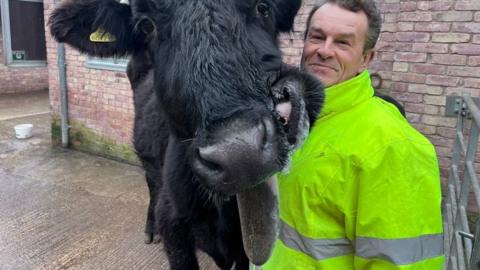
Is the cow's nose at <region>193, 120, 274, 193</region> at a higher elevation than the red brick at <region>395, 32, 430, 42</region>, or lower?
lower

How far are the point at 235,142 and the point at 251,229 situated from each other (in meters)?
0.57

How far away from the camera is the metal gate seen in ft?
6.88

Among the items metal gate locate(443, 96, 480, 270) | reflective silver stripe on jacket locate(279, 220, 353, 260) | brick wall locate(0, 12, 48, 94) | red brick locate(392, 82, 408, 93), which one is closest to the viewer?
reflective silver stripe on jacket locate(279, 220, 353, 260)

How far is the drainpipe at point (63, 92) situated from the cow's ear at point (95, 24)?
A: 4150 millimetres

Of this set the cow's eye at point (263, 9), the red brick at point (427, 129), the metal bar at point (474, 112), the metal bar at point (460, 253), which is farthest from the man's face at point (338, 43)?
the red brick at point (427, 129)

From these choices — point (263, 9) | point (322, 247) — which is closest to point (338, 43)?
point (263, 9)

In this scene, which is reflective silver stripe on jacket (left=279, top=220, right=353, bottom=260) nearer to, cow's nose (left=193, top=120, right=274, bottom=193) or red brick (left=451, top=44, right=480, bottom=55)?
cow's nose (left=193, top=120, right=274, bottom=193)

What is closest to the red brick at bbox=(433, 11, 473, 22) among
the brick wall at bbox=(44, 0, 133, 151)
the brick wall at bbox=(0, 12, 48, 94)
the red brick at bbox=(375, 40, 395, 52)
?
the red brick at bbox=(375, 40, 395, 52)

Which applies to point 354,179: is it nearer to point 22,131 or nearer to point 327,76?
point 327,76

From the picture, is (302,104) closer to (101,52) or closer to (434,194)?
(434,194)

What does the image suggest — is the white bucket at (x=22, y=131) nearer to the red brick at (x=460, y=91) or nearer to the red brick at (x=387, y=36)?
the red brick at (x=387, y=36)

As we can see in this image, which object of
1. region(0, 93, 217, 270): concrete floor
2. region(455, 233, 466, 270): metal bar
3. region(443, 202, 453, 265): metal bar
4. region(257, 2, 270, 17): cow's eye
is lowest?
region(0, 93, 217, 270): concrete floor

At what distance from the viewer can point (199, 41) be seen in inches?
56.3

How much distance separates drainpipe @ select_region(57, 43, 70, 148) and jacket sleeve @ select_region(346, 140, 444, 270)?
585cm
